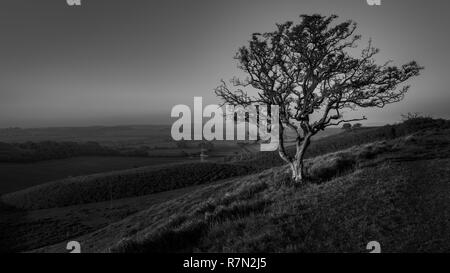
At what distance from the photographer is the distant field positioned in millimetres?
104312

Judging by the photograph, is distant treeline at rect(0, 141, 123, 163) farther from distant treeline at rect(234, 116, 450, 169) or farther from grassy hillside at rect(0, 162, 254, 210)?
distant treeline at rect(234, 116, 450, 169)

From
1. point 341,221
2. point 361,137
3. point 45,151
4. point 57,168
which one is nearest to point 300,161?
point 341,221

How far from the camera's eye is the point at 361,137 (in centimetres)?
8119

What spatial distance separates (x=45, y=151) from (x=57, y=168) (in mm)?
26915

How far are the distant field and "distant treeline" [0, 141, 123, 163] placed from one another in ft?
19.1

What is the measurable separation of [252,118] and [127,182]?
66934 millimetres

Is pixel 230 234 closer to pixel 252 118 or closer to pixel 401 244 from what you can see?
pixel 401 244

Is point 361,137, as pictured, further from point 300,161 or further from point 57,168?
point 57,168

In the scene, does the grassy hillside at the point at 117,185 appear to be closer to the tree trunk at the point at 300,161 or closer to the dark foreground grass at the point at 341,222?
the tree trunk at the point at 300,161

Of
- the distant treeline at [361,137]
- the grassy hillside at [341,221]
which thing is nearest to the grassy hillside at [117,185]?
the distant treeline at [361,137]

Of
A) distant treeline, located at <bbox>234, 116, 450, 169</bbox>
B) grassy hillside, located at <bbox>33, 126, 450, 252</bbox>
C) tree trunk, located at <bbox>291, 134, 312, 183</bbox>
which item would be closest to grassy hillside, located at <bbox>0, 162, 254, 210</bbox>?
distant treeline, located at <bbox>234, 116, 450, 169</bbox>
